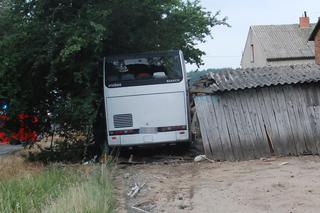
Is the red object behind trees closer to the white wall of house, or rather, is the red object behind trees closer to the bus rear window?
the bus rear window

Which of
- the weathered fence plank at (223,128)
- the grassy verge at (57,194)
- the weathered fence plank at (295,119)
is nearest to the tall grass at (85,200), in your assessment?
the grassy verge at (57,194)

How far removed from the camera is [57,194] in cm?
834

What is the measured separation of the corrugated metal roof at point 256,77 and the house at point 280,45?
30.7 meters

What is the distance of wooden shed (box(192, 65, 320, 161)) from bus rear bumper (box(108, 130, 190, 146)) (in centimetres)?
67

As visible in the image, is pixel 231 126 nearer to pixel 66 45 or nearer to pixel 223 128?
pixel 223 128

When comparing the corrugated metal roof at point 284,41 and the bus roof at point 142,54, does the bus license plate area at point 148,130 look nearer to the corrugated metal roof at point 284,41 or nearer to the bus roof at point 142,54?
the bus roof at point 142,54

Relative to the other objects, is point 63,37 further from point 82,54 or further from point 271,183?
point 271,183

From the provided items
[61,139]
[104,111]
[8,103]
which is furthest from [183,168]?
[8,103]

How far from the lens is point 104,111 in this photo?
1575 centimetres

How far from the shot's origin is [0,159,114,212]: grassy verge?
736cm

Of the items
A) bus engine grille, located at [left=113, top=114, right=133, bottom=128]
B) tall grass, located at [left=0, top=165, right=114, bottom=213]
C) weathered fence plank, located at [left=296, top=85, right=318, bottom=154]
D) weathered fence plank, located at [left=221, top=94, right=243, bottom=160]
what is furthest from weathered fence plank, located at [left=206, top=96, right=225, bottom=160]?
tall grass, located at [left=0, top=165, right=114, bottom=213]

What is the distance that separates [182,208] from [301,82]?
24.1ft

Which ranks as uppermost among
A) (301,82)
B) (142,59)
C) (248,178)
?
(142,59)

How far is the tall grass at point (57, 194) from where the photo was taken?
7.36 metres
